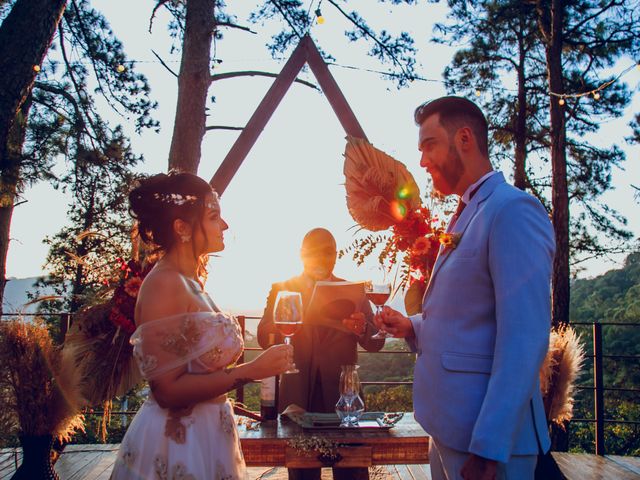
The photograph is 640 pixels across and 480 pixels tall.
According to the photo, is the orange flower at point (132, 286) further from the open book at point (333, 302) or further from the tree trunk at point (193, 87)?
the tree trunk at point (193, 87)

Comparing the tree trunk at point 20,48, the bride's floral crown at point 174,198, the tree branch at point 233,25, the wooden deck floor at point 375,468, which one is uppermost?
the tree branch at point 233,25

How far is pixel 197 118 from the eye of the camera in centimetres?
491

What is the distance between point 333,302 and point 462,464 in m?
1.91

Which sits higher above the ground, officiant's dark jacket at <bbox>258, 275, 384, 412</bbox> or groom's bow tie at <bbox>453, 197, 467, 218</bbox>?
groom's bow tie at <bbox>453, 197, 467, 218</bbox>

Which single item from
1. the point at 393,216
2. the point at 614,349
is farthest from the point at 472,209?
the point at 614,349

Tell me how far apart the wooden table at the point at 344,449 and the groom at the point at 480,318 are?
868mm

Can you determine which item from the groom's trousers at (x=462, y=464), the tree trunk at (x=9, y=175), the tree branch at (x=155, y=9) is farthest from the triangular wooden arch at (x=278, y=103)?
the groom's trousers at (x=462, y=464)

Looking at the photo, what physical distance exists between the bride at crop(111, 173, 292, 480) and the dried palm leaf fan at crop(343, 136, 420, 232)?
1179 millimetres

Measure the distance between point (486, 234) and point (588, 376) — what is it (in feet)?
43.4

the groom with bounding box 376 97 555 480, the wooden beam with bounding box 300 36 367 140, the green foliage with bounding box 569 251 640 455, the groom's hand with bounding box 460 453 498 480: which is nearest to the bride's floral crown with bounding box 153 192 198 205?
the groom with bounding box 376 97 555 480

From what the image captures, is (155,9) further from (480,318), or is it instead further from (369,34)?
(480,318)

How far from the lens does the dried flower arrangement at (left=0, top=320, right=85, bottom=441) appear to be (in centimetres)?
243

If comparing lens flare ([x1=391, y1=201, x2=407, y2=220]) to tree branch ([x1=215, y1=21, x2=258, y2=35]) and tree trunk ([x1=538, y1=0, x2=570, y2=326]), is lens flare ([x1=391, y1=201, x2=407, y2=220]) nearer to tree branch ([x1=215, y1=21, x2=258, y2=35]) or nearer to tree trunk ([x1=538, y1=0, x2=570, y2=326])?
tree branch ([x1=215, y1=21, x2=258, y2=35])

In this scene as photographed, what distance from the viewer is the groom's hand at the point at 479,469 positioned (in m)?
1.23
